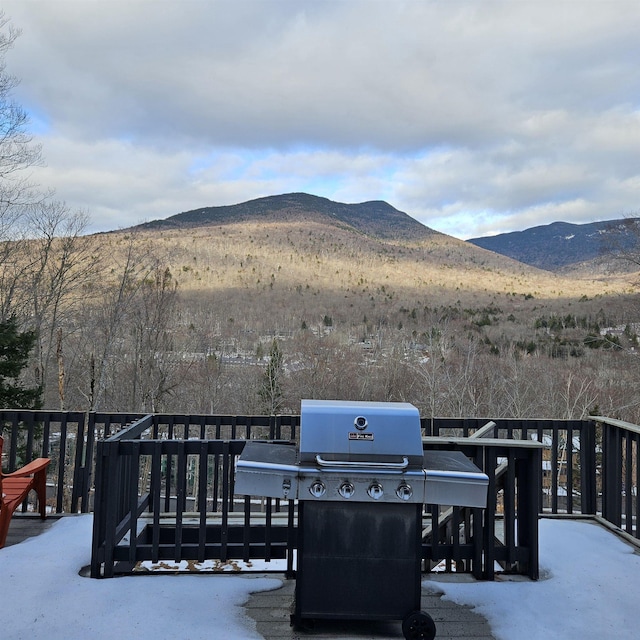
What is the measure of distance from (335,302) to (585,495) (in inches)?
2599

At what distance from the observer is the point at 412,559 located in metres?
3.10

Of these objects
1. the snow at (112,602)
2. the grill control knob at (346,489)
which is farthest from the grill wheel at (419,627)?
the snow at (112,602)

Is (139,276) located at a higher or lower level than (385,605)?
higher

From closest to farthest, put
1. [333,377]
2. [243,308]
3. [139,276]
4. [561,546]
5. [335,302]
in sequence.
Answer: [561,546], [139,276], [333,377], [243,308], [335,302]

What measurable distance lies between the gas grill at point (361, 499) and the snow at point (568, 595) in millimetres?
779

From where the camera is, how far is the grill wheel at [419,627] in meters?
3.02

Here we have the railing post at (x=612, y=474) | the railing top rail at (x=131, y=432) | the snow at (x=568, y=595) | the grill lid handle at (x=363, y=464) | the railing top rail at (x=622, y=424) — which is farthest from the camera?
the railing post at (x=612, y=474)

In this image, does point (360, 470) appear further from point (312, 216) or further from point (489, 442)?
point (312, 216)

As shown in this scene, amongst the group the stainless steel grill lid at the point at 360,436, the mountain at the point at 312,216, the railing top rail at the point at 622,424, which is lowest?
the railing top rail at the point at 622,424

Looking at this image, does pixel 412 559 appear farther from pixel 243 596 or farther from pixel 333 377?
pixel 333 377

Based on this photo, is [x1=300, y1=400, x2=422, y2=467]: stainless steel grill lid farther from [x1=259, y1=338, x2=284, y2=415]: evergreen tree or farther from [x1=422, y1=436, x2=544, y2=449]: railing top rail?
[x1=259, y1=338, x2=284, y2=415]: evergreen tree

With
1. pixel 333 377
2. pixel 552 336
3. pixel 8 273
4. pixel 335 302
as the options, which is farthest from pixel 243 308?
pixel 8 273

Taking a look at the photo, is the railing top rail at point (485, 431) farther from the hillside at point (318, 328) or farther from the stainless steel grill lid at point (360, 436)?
the hillside at point (318, 328)

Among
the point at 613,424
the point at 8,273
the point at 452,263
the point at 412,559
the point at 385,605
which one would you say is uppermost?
the point at 452,263
